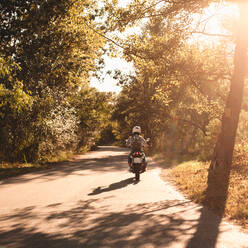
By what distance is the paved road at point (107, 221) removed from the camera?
4559 mm

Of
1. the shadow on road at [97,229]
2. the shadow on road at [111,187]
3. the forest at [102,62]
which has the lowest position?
the shadow on road at [111,187]

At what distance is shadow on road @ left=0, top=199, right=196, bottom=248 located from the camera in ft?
14.6

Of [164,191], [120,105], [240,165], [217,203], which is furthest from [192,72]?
[120,105]

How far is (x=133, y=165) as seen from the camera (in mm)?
11625

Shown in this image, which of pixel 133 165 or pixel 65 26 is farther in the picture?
pixel 65 26

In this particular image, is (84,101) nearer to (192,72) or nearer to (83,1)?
(83,1)

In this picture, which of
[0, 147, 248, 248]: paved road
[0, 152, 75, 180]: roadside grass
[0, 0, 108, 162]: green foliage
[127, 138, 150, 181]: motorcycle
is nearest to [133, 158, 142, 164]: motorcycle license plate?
[127, 138, 150, 181]: motorcycle

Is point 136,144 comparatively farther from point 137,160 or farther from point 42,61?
point 42,61

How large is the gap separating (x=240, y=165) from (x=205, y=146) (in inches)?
382

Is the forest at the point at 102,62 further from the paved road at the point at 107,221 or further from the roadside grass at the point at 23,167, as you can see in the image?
the paved road at the point at 107,221

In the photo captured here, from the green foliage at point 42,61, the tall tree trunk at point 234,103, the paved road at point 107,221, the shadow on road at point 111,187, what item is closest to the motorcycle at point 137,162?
the shadow on road at point 111,187

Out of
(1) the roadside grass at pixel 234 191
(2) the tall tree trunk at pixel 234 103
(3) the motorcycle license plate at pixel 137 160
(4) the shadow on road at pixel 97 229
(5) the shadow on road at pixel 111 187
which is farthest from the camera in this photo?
(3) the motorcycle license plate at pixel 137 160

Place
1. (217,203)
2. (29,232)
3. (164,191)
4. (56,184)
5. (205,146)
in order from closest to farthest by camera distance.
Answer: (29,232) → (217,203) → (164,191) → (56,184) → (205,146)

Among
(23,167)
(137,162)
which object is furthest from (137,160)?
(23,167)
